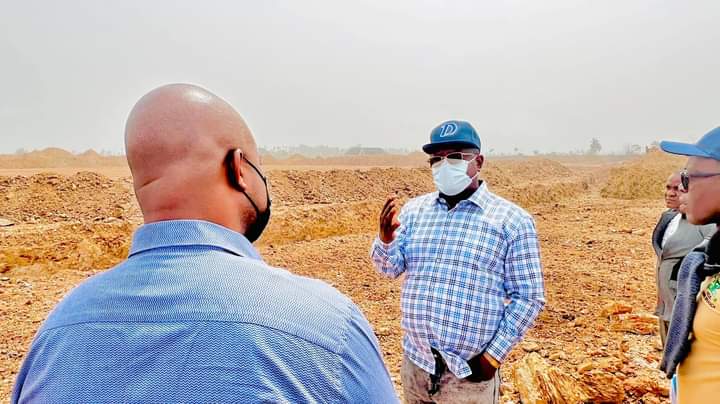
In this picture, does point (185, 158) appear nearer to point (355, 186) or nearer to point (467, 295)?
point (467, 295)

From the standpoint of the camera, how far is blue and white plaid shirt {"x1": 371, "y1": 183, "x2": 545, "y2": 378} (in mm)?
2258

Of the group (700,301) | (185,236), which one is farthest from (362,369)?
(700,301)

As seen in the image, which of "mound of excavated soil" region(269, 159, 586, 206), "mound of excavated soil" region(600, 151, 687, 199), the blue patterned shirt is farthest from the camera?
"mound of excavated soil" region(600, 151, 687, 199)

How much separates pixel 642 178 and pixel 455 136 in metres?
28.7

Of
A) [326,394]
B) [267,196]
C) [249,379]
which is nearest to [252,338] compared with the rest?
[249,379]

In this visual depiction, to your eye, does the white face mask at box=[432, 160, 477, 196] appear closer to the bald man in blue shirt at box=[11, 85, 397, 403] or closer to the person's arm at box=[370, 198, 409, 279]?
the person's arm at box=[370, 198, 409, 279]

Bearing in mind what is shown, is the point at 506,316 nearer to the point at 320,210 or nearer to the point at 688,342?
the point at 688,342

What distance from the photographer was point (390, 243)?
102 inches

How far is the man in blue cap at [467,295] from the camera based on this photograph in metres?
2.25

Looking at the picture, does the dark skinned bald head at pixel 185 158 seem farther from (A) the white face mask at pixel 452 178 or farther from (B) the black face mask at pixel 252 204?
(A) the white face mask at pixel 452 178

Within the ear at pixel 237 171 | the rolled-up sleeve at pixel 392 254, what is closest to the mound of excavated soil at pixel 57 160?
the rolled-up sleeve at pixel 392 254

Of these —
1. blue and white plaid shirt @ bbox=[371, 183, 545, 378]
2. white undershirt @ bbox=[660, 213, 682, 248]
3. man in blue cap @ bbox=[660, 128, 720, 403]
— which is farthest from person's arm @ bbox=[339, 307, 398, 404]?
white undershirt @ bbox=[660, 213, 682, 248]

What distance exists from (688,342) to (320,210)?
12967 millimetres

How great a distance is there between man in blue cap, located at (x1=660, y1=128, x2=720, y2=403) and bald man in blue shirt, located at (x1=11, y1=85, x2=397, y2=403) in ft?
5.48
